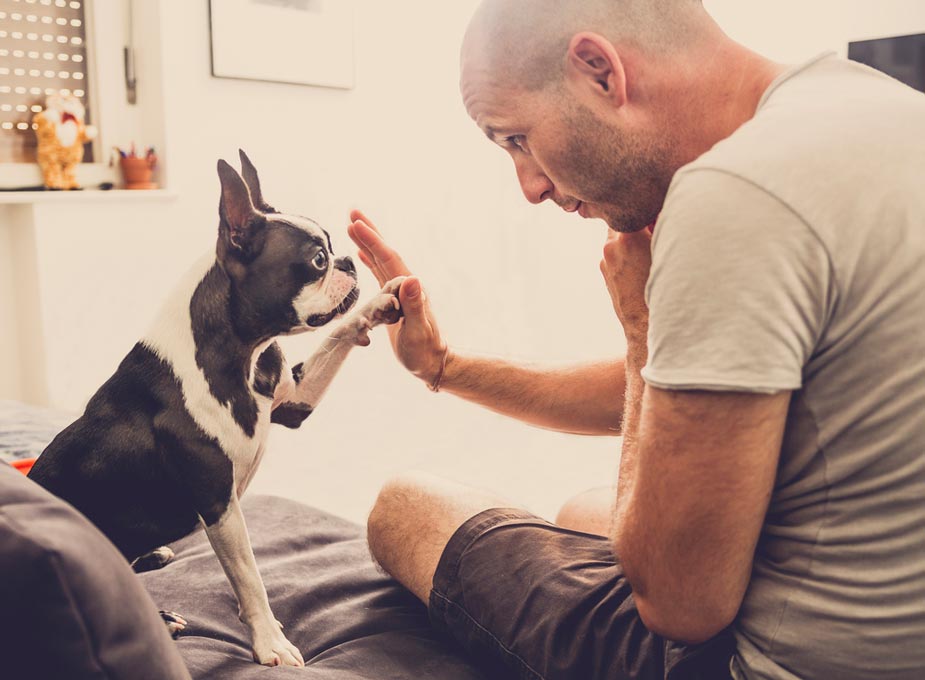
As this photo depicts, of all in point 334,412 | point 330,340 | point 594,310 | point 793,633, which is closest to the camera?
point 793,633

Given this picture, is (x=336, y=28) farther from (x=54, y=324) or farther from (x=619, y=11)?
(x=619, y=11)

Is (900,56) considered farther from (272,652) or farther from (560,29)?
(272,652)

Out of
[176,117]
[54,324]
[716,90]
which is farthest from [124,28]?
[716,90]

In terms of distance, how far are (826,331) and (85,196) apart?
6.02 feet

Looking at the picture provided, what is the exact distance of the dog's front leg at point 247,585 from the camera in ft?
3.28

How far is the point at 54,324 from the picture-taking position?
216cm

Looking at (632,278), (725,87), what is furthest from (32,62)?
(725,87)

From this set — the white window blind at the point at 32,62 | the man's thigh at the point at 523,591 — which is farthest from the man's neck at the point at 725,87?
the white window blind at the point at 32,62

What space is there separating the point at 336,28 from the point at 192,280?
1.81 metres

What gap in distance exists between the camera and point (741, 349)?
0.78m

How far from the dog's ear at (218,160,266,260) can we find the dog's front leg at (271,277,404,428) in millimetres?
175

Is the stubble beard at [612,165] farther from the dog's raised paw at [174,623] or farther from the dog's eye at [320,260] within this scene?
the dog's raised paw at [174,623]

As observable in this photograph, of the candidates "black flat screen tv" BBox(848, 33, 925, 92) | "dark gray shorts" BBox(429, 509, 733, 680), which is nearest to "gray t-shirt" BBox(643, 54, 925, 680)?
"dark gray shorts" BBox(429, 509, 733, 680)

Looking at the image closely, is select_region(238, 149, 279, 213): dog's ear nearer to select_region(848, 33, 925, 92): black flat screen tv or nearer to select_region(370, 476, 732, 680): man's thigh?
select_region(370, 476, 732, 680): man's thigh
